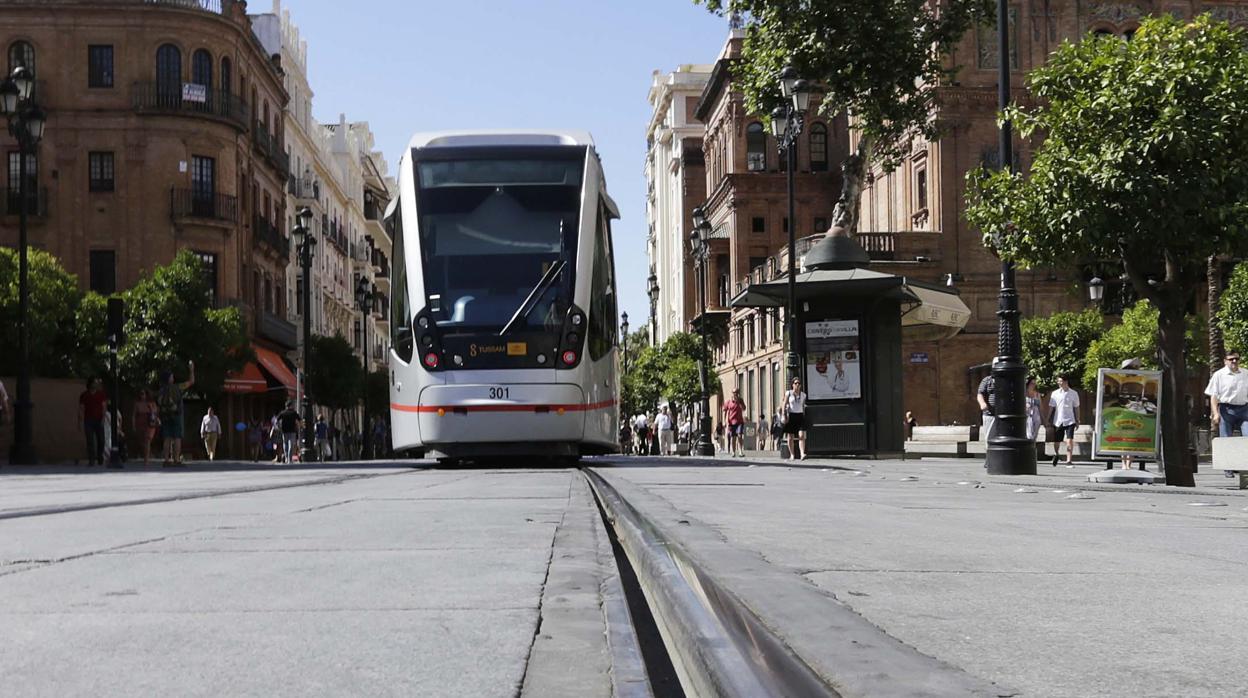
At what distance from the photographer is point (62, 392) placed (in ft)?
112

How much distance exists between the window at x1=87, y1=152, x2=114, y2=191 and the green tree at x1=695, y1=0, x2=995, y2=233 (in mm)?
25148

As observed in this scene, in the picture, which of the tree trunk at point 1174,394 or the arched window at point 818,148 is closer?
the tree trunk at point 1174,394

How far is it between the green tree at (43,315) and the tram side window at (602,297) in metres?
25.0

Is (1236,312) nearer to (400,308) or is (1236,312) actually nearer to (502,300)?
(502,300)

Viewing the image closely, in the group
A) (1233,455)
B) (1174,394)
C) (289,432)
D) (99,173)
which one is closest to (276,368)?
(99,173)

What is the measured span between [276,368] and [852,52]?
31611mm

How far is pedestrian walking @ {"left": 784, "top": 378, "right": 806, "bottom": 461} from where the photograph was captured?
28.2 meters

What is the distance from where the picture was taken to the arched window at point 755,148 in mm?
76188

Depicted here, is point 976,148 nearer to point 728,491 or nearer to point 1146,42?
point 1146,42

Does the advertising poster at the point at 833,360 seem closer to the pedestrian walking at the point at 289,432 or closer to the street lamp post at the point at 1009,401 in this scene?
the street lamp post at the point at 1009,401

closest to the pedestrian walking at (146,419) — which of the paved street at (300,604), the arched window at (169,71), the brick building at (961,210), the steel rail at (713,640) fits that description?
the paved street at (300,604)

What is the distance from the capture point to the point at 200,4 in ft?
171

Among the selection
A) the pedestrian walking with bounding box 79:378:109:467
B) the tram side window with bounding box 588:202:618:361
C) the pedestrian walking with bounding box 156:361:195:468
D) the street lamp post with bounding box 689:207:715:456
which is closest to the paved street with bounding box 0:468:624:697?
the tram side window with bounding box 588:202:618:361

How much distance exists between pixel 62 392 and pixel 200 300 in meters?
9.85
